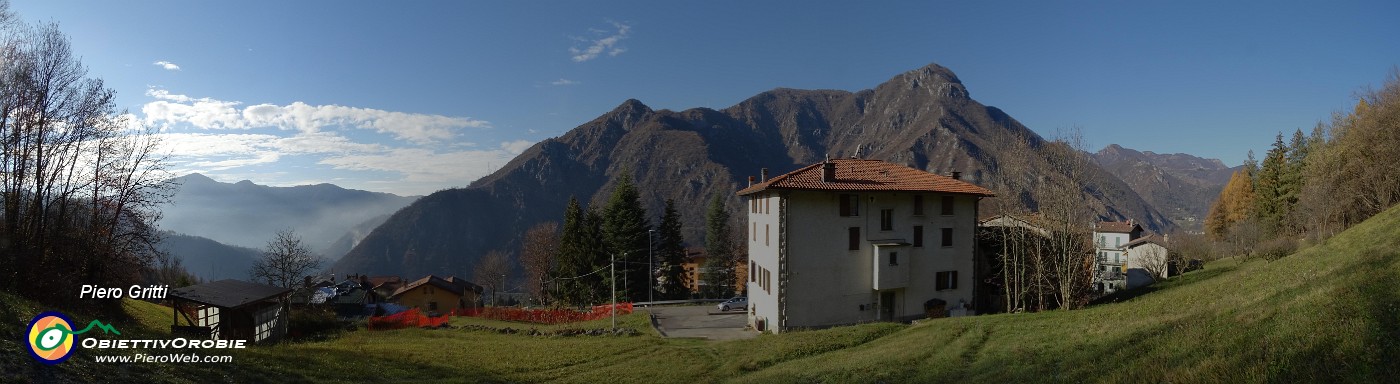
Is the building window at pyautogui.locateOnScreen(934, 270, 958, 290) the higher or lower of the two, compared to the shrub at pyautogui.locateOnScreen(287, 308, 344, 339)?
higher

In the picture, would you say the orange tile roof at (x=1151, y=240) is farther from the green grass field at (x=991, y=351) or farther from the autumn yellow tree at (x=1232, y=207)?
the green grass field at (x=991, y=351)

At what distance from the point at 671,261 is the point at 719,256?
49.5 feet

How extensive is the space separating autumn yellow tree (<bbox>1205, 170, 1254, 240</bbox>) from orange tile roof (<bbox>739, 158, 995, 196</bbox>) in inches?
1996

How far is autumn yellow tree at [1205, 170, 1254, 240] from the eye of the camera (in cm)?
6256

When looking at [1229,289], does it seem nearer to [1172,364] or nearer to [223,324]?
[1172,364]

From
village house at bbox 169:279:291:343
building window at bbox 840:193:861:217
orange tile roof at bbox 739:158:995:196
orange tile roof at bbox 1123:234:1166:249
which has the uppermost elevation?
orange tile roof at bbox 739:158:995:196

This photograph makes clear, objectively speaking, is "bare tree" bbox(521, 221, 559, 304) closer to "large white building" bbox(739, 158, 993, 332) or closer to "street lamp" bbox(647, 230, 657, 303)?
"street lamp" bbox(647, 230, 657, 303)

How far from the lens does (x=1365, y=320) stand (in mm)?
7598

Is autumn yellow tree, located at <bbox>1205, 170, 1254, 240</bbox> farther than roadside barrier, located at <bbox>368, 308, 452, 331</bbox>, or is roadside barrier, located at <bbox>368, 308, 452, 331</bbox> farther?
autumn yellow tree, located at <bbox>1205, 170, 1254, 240</bbox>

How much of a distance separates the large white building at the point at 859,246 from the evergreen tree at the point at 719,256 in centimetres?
3405

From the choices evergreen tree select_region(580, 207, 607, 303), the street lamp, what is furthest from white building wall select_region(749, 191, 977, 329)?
evergreen tree select_region(580, 207, 607, 303)

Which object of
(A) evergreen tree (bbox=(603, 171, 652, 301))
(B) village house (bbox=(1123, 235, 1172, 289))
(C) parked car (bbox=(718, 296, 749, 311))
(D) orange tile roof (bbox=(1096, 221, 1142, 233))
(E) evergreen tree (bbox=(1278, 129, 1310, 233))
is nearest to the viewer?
(C) parked car (bbox=(718, 296, 749, 311))

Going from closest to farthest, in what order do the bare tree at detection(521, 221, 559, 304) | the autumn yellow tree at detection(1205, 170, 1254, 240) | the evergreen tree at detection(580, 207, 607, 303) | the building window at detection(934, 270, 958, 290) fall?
the building window at detection(934, 270, 958, 290) < the evergreen tree at detection(580, 207, 607, 303) < the bare tree at detection(521, 221, 559, 304) < the autumn yellow tree at detection(1205, 170, 1254, 240)

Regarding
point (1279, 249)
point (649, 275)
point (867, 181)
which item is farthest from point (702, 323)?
point (1279, 249)
